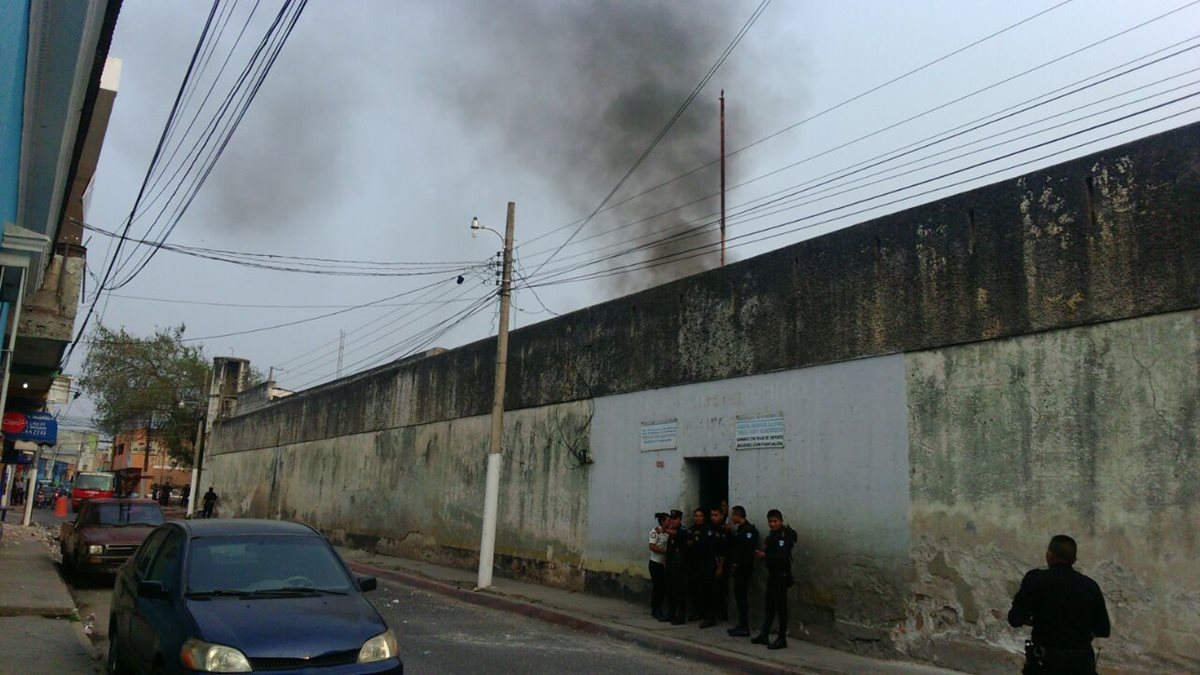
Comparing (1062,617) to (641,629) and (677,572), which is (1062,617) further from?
(677,572)

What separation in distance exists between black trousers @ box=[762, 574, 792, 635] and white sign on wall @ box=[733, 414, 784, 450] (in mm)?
1881

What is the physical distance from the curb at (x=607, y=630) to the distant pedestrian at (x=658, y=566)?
97 centimetres

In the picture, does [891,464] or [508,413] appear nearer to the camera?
[891,464]

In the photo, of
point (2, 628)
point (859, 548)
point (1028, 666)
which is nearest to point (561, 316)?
point (859, 548)

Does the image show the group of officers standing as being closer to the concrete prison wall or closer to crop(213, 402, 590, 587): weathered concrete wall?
the concrete prison wall

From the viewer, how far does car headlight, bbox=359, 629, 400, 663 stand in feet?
18.4

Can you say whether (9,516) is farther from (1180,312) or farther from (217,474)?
(1180,312)

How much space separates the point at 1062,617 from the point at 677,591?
7.22 meters

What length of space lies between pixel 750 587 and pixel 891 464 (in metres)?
2.78

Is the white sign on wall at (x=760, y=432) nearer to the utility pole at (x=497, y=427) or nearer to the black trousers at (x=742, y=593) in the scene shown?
the black trousers at (x=742, y=593)

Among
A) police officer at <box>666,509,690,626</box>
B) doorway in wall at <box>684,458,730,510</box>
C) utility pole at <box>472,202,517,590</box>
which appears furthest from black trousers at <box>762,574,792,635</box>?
utility pole at <box>472,202,517,590</box>

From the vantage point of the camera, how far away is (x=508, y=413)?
715 inches

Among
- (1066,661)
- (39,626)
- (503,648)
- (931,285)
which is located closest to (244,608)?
(503,648)

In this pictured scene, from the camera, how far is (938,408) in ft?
31.2
